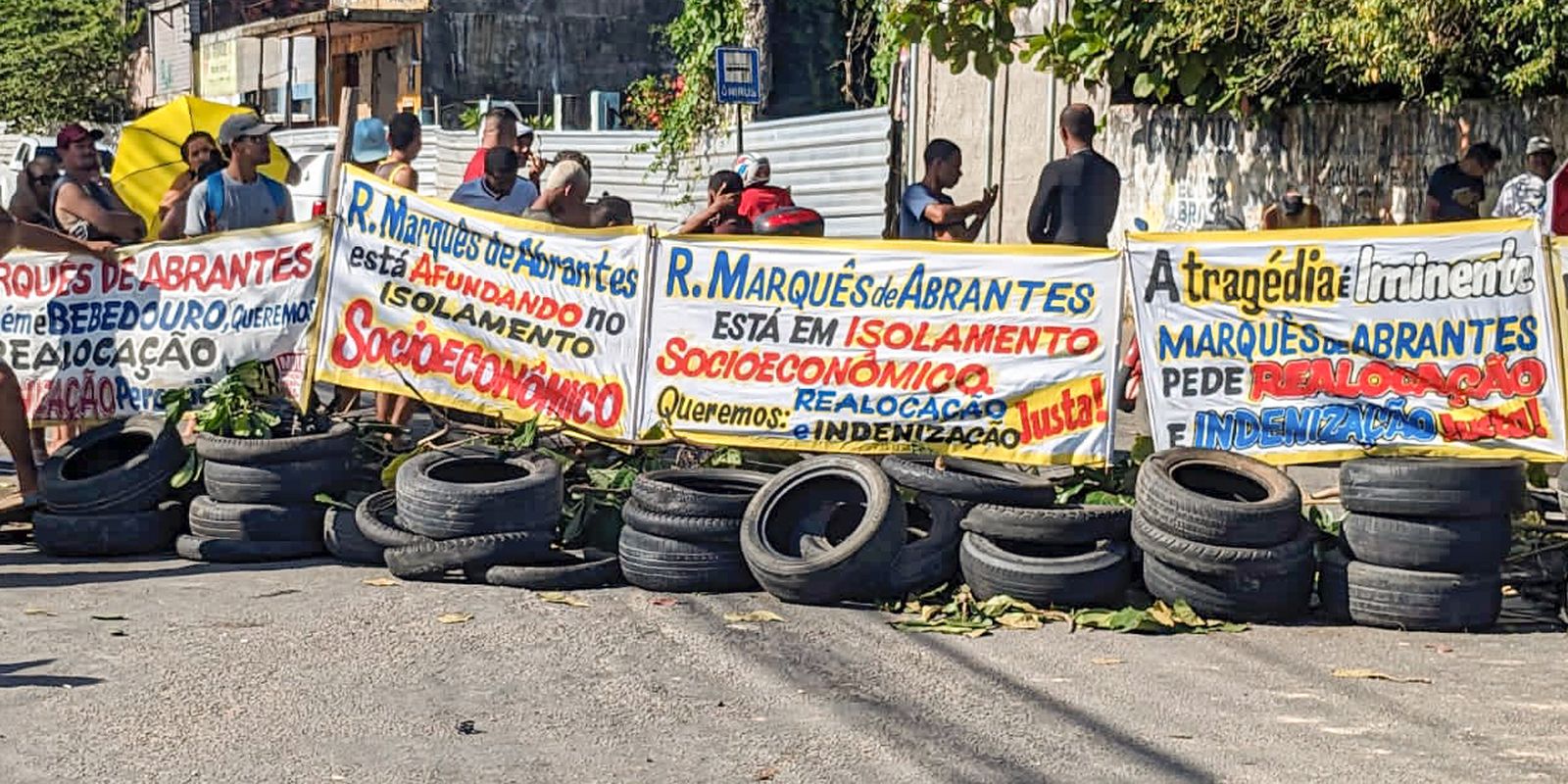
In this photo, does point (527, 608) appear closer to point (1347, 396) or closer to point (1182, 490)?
point (1182, 490)

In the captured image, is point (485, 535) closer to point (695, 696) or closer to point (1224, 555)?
point (695, 696)

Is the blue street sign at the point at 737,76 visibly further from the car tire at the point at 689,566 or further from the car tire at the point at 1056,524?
the car tire at the point at 1056,524

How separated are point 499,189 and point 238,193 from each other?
1437 millimetres

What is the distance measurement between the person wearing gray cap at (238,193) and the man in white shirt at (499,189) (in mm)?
1033

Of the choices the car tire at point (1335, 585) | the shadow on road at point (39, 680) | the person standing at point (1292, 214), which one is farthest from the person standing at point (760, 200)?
the shadow on road at point (39, 680)

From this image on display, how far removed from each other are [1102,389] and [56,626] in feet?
14.6

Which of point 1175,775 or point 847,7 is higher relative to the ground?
point 847,7

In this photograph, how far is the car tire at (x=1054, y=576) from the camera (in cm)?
832

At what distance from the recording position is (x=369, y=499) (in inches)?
370

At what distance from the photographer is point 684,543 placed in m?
8.73

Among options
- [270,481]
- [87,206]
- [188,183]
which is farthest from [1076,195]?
[188,183]

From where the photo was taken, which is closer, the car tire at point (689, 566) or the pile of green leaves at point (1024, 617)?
the pile of green leaves at point (1024, 617)

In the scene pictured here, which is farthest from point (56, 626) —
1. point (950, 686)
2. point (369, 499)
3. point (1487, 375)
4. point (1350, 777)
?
point (1487, 375)

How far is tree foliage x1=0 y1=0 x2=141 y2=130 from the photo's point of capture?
49906 millimetres
